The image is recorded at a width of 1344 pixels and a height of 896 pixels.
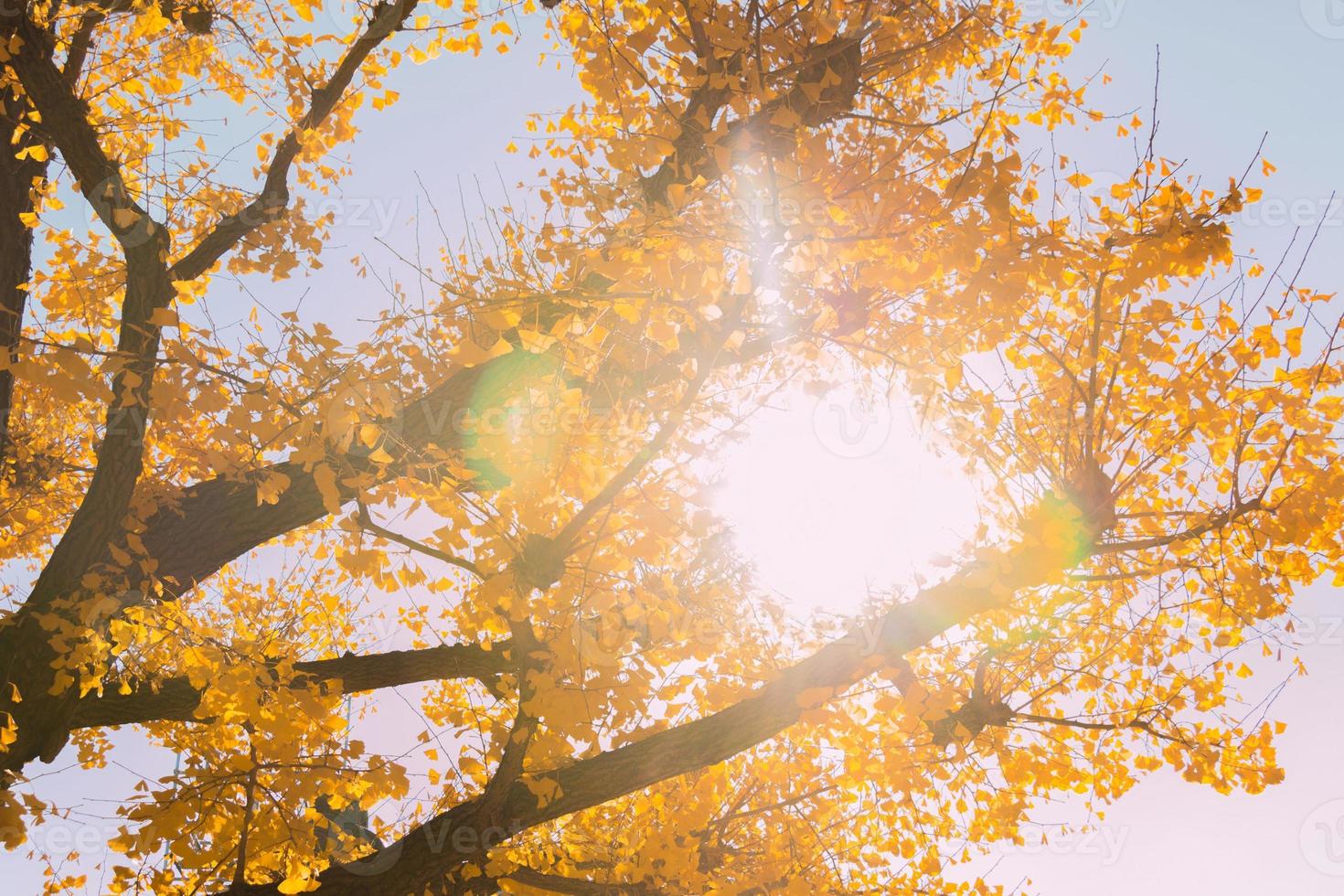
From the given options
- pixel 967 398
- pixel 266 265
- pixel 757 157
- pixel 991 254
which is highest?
pixel 266 265

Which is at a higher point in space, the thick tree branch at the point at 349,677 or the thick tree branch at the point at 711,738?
the thick tree branch at the point at 349,677

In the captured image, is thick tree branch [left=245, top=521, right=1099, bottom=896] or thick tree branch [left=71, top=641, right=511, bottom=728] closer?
thick tree branch [left=245, top=521, right=1099, bottom=896]

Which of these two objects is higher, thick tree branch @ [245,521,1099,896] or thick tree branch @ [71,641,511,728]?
thick tree branch @ [71,641,511,728]

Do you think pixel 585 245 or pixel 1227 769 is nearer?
pixel 585 245

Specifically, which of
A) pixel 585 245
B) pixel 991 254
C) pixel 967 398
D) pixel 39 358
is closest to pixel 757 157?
pixel 585 245

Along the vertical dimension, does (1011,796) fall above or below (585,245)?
below

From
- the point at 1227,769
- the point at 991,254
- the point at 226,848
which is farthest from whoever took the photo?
the point at 1227,769

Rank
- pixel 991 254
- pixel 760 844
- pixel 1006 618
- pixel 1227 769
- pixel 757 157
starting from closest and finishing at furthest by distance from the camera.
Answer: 1. pixel 991 254
2. pixel 757 157
3. pixel 1227 769
4. pixel 1006 618
5. pixel 760 844

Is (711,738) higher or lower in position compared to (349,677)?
lower

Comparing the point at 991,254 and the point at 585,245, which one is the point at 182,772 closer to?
the point at 585,245

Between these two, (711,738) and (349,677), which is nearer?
(711,738)

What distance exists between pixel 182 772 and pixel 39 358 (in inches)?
79.2

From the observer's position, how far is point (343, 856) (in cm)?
474

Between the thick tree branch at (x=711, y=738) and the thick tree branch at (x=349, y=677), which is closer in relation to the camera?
the thick tree branch at (x=711, y=738)
